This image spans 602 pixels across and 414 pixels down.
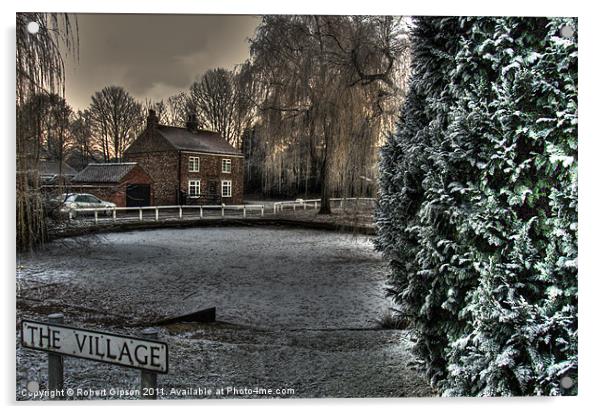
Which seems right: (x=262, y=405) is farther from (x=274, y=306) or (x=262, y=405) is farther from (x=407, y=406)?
(x=407, y=406)

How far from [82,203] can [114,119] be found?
1.82ft

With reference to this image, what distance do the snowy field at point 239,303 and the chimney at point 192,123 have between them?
0.64 metres

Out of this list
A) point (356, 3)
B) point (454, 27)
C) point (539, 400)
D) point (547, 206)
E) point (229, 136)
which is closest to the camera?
point (547, 206)

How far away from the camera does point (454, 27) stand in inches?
80.9

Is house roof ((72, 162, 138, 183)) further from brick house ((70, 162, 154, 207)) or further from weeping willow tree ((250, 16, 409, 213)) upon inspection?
weeping willow tree ((250, 16, 409, 213))

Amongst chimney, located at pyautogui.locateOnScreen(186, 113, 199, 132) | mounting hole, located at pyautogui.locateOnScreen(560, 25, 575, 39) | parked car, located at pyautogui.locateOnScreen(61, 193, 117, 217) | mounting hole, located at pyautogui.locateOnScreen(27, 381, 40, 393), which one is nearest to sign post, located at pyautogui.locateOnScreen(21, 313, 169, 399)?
mounting hole, located at pyautogui.locateOnScreen(27, 381, 40, 393)

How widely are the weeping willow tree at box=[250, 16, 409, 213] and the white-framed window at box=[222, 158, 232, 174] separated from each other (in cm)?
22

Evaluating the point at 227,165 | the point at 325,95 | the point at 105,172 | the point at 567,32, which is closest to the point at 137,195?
the point at 105,172

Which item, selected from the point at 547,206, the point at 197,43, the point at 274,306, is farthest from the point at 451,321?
the point at 197,43

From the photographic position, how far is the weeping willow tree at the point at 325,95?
8.96 feet

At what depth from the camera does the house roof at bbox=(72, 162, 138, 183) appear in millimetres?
2580

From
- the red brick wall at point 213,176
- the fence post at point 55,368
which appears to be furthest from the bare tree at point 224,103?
the fence post at point 55,368

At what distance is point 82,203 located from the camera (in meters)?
2.65

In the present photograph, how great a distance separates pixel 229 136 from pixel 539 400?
2303 millimetres
